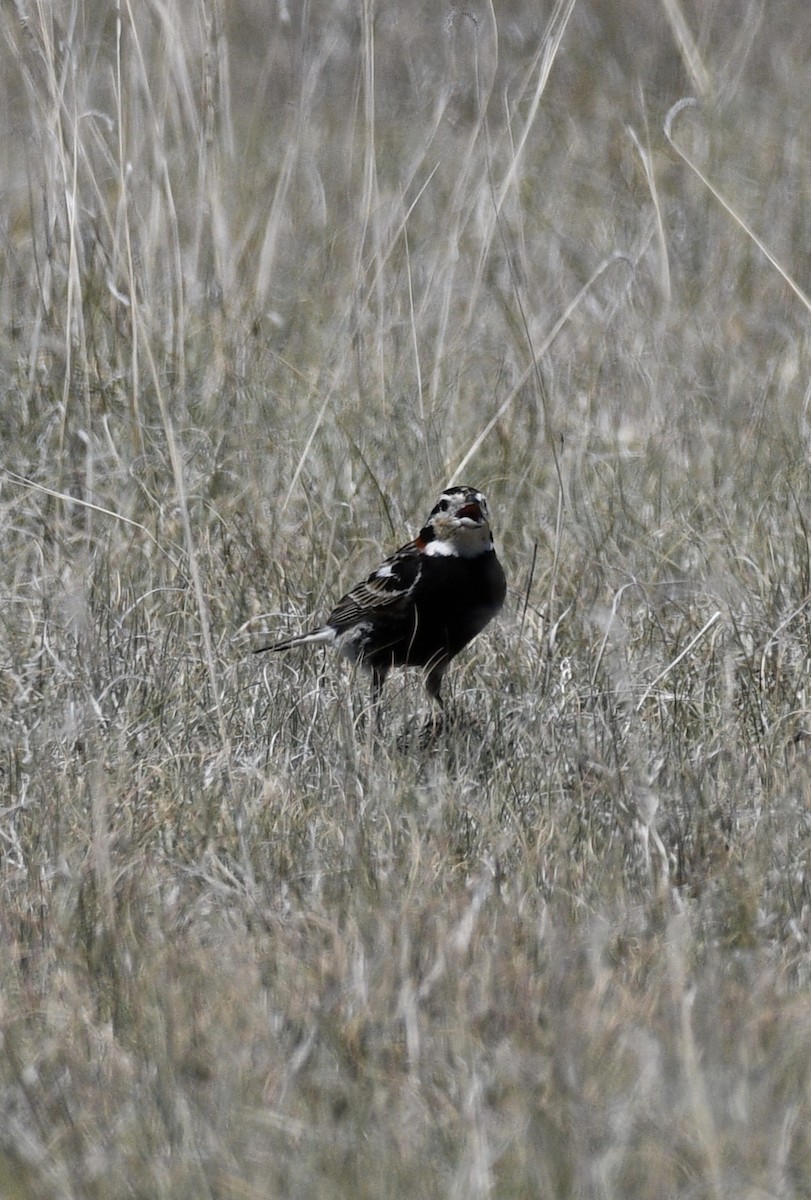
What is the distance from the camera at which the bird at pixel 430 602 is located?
4.10 m

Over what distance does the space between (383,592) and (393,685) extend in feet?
0.90

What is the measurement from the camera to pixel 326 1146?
2223 millimetres

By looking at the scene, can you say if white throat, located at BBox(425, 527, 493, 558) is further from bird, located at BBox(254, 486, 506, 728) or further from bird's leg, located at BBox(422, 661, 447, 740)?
bird's leg, located at BBox(422, 661, 447, 740)

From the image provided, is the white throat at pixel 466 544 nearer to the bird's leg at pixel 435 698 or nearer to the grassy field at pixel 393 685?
the grassy field at pixel 393 685

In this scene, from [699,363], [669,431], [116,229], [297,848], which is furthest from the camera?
[699,363]

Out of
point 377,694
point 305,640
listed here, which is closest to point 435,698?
point 377,694

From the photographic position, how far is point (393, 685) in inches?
175

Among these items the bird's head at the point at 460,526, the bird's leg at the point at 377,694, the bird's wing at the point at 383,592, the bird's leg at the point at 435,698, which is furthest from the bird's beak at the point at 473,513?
the bird's leg at the point at 377,694

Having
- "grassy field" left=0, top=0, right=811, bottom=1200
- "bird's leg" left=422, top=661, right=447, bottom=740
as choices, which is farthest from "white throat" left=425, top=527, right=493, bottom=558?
"bird's leg" left=422, top=661, right=447, bottom=740

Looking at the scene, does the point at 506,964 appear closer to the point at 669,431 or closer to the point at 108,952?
the point at 108,952

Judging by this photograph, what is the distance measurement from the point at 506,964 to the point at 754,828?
789 millimetres

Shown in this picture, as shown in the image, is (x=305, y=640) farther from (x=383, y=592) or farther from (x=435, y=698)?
(x=435, y=698)

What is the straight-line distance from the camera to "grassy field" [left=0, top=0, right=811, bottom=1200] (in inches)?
92.0

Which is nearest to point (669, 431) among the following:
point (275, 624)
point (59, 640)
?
point (275, 624)
